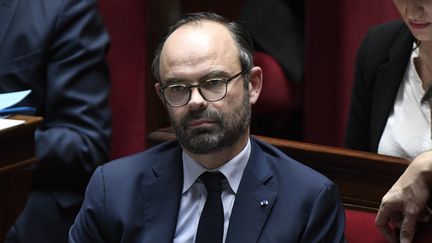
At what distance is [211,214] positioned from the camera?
1376mm

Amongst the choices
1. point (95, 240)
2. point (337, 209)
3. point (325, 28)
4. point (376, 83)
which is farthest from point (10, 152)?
point (325, 28)

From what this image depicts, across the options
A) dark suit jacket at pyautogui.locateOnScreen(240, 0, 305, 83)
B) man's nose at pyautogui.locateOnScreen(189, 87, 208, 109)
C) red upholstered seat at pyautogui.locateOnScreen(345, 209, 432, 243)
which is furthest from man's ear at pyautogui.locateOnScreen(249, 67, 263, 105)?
dark suit jacket at pyautogui.locateOnScreen(240, 0, 305, 83)

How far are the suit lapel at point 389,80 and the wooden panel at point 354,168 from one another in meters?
0.22

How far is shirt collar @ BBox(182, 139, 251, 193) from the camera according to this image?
1.41m

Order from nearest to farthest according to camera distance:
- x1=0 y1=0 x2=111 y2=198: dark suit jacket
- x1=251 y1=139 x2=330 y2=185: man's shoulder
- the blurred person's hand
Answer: the blurred person's hand
x1=251 y1=139 x2=330 y2=185: man's shoulder
x1=0 y1=0 x2=111 y2=198: dark suit jacket

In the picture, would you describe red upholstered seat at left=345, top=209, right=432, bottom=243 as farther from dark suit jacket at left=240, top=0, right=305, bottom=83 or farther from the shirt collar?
dark suit jacket at left=240, top=0, right=305, bottom=83

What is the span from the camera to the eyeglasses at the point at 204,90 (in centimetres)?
137

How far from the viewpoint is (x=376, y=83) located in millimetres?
1744

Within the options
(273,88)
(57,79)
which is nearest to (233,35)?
(57,79)

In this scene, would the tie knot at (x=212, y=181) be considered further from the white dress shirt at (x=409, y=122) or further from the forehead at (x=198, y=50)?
the white dress shirt at (x=409, y=122)

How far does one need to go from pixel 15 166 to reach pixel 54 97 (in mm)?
377

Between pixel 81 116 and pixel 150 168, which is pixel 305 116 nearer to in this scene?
pixel 81 116

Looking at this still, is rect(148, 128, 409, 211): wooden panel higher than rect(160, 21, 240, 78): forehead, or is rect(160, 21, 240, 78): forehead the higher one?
rect(160, 21, 240, 78): forehead

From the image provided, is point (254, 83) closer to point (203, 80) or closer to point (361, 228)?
point (203, 80)
